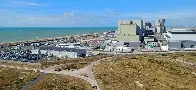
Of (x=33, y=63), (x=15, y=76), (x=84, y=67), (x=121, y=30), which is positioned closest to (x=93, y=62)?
(x=84, y=67)

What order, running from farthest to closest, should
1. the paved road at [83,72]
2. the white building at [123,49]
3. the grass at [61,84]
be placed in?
1. the white building at [123,49]
2. the paved road at [83,72]
3. the grass at [61,84]

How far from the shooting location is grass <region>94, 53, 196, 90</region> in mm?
56938

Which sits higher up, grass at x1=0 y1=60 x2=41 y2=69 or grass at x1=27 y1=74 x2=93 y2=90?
grass at x1=0 y1=60 x2=41 y2=69

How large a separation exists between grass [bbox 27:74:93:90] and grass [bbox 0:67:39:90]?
3624mm

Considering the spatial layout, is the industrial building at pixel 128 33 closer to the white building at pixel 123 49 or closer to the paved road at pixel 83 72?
the white building at pixel 123 49

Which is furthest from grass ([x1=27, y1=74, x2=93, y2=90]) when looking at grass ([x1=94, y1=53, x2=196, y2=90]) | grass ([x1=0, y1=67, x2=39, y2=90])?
grass ([x1=94, y1=53, x2=196, y2=90])

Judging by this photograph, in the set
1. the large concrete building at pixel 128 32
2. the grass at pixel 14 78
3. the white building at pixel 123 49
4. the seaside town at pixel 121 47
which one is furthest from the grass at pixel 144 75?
the large concrete building at pixel 128 32

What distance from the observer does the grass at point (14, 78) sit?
57.4 metres

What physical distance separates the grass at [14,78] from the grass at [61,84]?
11.9 ft

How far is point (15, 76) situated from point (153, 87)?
3419 cm

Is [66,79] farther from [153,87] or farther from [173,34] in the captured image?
[173,34]

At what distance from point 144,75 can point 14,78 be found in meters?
32.1

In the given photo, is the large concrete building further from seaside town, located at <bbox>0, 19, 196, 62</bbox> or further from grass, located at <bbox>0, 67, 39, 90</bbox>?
grass, located at <bbox>0, 67, 39, 90</bbox>

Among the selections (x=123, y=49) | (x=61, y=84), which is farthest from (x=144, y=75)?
(x=123, y=49)
